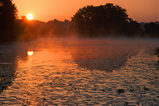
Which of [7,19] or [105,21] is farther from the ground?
[105,21]

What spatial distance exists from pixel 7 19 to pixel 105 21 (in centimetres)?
6417

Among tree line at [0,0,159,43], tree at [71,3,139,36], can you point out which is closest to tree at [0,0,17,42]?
tree line at [0,0,159,43]

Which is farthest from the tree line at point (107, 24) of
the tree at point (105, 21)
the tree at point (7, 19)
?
the tree at point (7, 19)

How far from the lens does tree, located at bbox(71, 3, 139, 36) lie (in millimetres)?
124062

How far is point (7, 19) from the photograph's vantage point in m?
71.6

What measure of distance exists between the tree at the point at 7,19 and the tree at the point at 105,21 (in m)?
58.4

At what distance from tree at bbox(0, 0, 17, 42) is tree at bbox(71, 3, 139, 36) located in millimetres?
58449

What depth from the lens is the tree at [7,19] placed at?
70562 mm

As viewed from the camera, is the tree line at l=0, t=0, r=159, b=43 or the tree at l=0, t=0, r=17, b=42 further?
the tree line at l=0, t=0, r=159, b=43

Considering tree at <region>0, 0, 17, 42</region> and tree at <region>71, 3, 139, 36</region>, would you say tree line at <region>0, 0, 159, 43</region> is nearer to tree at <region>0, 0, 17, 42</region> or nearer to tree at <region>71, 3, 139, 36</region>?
tree at <region>71, 3, 139, 36</region>

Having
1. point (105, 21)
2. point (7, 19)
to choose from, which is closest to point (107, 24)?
point (105, 21)

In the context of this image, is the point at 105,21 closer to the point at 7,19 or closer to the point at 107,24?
the point at 107,24

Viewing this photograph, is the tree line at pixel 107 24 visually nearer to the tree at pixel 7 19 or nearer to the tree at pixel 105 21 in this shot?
the tree at pixel 105 21

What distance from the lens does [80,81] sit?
16.4 metres
